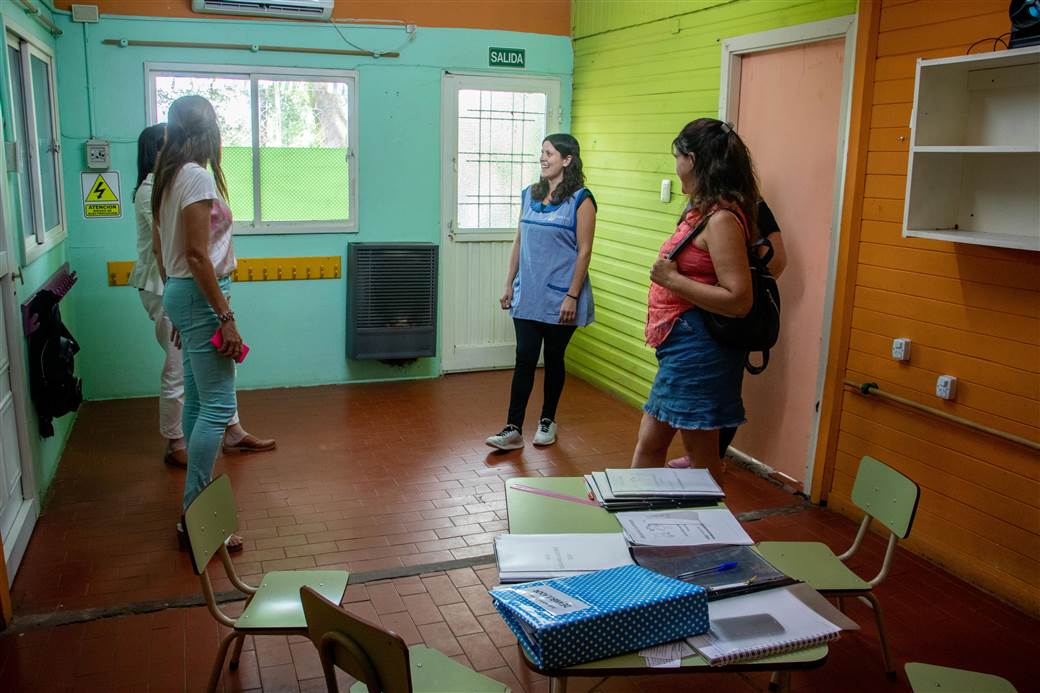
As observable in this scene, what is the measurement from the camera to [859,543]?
2926mm

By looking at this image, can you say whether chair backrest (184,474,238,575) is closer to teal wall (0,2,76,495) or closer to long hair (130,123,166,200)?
teal wall (0,2,76,495)

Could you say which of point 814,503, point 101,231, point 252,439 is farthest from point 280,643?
point 101,231

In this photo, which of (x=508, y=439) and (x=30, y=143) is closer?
(x=30, y=143)

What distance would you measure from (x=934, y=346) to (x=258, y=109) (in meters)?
4.37

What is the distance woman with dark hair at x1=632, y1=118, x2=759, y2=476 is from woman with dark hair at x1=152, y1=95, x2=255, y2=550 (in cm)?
164

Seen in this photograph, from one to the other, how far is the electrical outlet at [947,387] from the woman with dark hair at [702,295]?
3.10 ft

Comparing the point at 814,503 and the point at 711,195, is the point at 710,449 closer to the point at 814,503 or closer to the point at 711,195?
the point at 711,195

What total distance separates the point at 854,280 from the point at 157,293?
3.36 metres

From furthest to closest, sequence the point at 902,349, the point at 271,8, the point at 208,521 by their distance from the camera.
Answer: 1. the point at 271,8
2. the point at 902,349
3. the point at 208,521

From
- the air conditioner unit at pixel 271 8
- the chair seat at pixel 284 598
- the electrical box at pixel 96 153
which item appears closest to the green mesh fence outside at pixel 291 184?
the electrical box at pixel 96 153

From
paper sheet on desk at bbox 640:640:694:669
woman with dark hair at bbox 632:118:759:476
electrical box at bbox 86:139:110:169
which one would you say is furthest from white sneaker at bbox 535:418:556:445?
paper sheet on desk at bbox 640:640:694:669

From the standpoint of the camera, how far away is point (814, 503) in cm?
445

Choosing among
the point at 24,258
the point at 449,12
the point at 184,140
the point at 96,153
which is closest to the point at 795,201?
the point at 184,140

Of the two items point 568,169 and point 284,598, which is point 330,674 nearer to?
point 284,598
